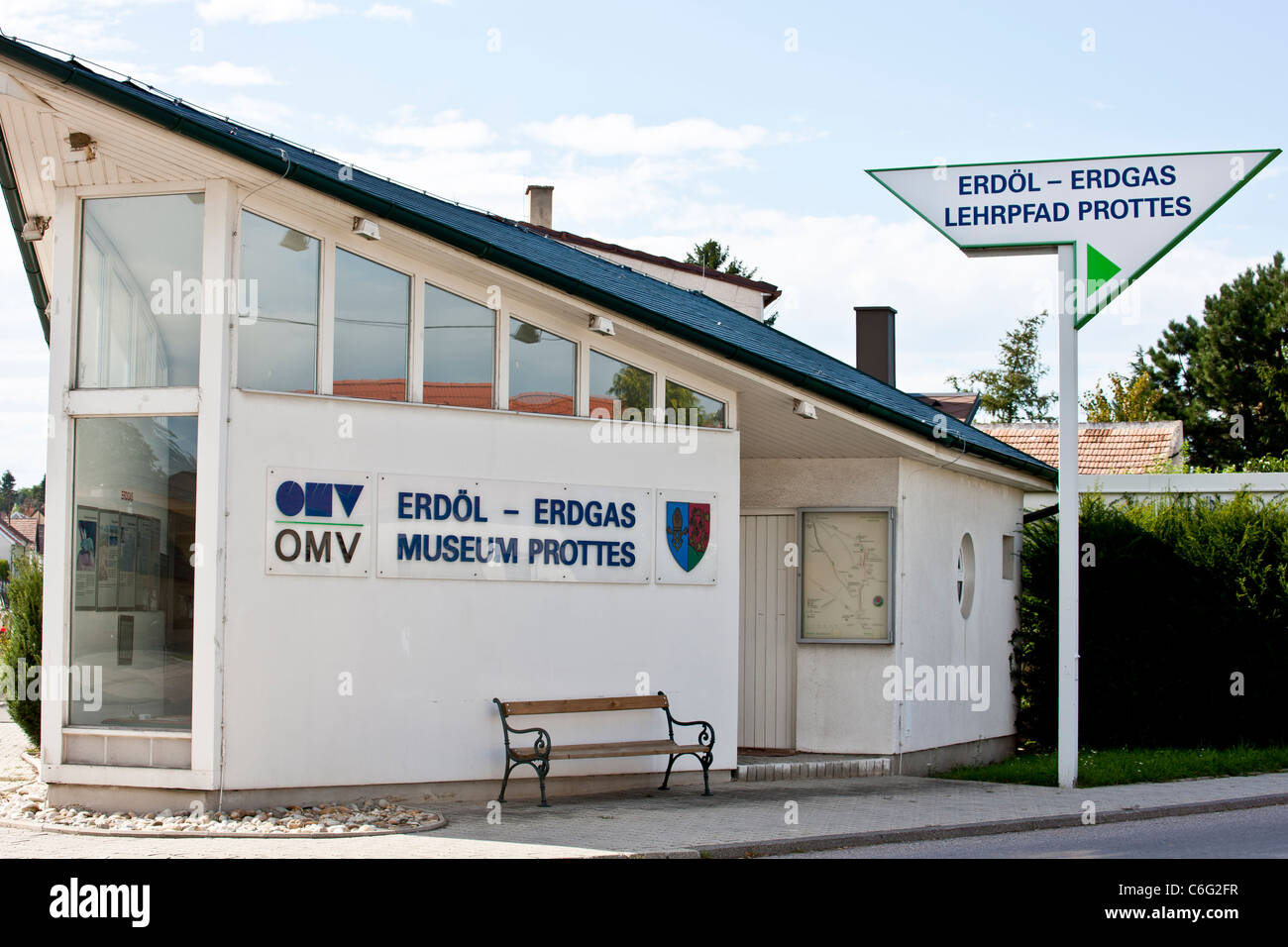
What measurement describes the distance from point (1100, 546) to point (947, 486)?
2.80 metres

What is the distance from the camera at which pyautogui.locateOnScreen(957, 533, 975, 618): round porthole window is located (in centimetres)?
1492

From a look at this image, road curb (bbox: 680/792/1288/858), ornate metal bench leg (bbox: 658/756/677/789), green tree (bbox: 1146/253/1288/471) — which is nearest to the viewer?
road curb (bbox: 680/792/1288/858)

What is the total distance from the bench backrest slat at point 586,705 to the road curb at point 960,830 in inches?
93.5

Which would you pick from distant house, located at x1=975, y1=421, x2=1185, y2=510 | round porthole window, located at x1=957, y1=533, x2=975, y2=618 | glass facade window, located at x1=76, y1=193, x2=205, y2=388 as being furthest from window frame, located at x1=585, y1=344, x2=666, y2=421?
distant house, located at x1=975, y1=421, x2=1185, y2=510

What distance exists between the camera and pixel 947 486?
568 inches

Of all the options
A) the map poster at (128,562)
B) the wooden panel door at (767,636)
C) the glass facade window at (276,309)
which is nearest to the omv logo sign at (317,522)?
the glass facade window at (276,309)

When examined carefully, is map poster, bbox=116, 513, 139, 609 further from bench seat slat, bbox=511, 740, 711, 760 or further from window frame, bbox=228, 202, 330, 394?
bench seat slat, bbox=511, 740, 711, 760

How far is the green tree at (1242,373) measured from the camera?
144 feet

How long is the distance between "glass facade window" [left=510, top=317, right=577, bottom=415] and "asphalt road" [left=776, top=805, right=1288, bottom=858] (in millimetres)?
4316

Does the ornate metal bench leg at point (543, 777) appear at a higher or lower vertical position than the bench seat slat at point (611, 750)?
lower

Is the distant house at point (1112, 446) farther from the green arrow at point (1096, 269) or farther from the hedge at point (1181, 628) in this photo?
the green arrow at point (1096, 269)
